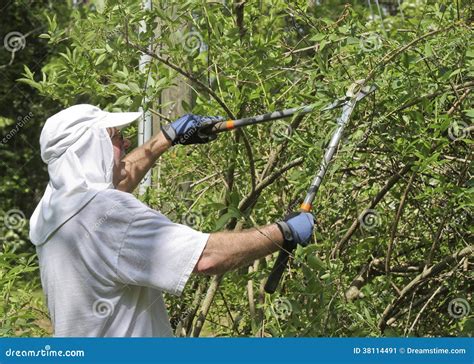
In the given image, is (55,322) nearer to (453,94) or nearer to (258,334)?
(258,334)

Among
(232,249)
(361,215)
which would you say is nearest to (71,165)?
(232,249)

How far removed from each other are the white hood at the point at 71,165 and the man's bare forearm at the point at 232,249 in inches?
14.6

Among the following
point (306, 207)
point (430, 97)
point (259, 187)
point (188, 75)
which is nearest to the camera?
point (306, 207)

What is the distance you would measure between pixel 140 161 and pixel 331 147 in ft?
2.74
